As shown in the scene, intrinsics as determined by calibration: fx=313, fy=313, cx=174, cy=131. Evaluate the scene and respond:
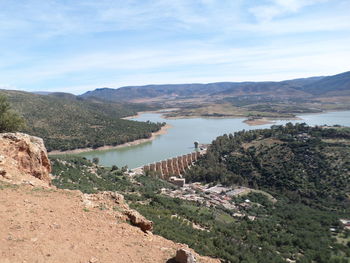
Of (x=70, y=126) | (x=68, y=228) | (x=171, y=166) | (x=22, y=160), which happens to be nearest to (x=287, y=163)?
(x=171, y=166)

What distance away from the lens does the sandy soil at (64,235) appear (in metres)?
7.34

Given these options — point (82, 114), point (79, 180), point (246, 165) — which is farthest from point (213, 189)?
point (82, 114)

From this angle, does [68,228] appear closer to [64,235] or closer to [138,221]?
[64,235]

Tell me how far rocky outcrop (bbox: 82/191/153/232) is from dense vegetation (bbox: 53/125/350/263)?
3515 mm

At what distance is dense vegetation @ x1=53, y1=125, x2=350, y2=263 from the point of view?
2028 centimetres

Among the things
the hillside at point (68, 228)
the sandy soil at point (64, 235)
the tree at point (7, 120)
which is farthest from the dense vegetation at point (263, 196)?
the tree at point (7, 120)

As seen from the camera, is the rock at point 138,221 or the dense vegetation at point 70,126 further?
the dense vegetation at point 70,126

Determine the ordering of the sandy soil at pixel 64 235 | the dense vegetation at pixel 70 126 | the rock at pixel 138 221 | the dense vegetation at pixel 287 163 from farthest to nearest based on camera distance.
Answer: the dense vegetation at pixel 70 126
the dense vegetation at pixel 287 163
the rock at pixel 138 221
the sandy soil at pixel 64 235

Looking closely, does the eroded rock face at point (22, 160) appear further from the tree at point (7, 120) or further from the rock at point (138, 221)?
the tree at point (7, 120)

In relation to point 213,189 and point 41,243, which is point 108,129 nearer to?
point 213,189

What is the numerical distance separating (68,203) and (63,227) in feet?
5.15

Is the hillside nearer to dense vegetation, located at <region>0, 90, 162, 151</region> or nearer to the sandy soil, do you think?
the sandy soil

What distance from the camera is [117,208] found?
1053cm

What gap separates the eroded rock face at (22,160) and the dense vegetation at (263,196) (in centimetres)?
593
